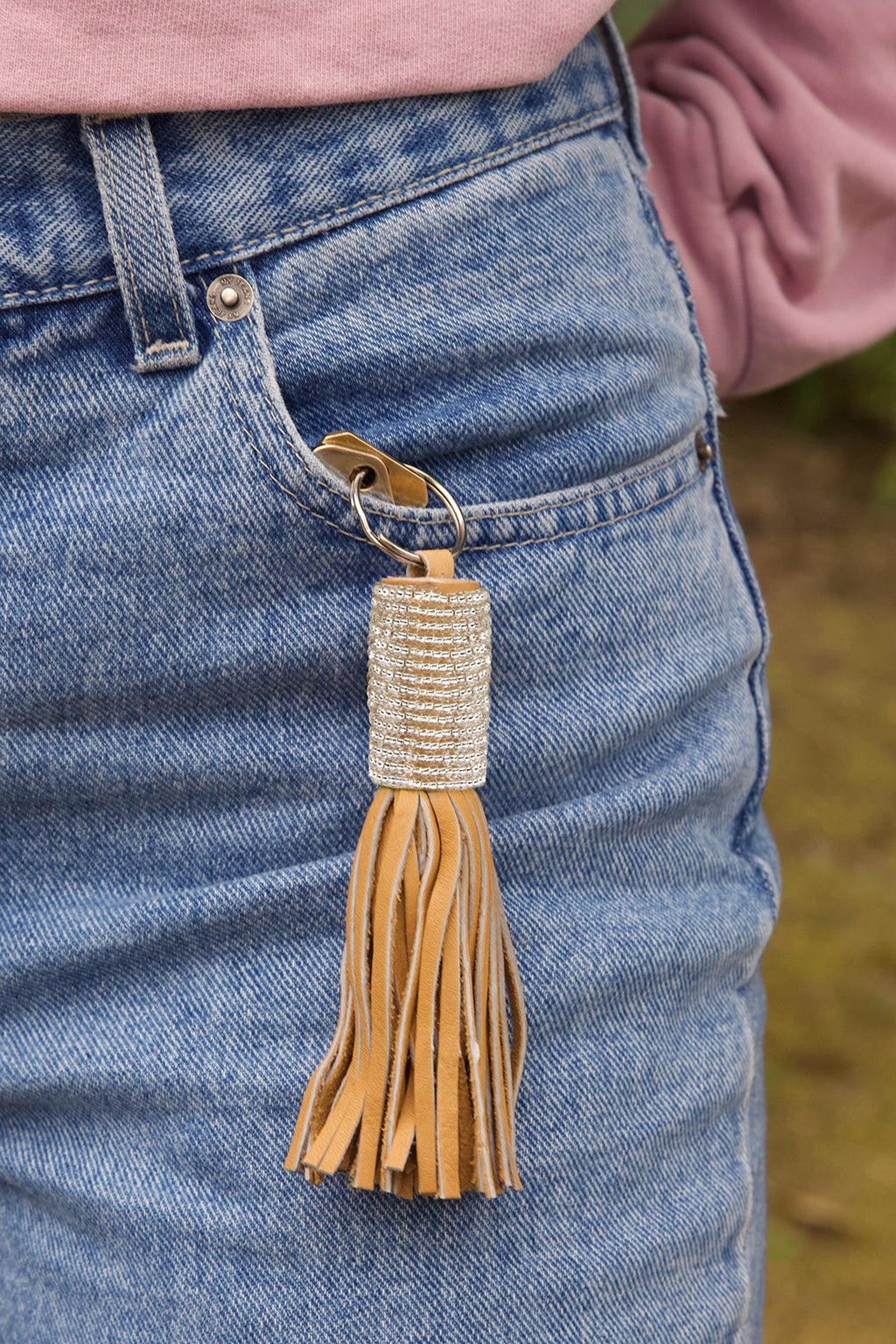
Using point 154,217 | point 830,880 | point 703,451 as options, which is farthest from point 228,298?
point 830,880

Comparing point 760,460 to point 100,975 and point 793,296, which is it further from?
point 100,975

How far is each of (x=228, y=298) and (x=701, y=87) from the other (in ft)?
1.27

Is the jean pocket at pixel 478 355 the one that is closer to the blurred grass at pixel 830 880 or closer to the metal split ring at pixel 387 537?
the metal split ring at pixel 387 537

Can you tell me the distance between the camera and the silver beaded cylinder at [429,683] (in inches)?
20.9

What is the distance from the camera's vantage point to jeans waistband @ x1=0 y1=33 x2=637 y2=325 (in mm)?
521

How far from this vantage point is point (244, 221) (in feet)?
1.75

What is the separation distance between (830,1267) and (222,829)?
151 centimetres

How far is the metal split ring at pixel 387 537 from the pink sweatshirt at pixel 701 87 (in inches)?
6.5

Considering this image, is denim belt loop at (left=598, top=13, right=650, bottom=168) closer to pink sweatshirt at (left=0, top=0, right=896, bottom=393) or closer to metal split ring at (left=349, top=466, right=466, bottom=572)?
pink sweatshirt at (left=0, top=0, right=896, bottom=393)

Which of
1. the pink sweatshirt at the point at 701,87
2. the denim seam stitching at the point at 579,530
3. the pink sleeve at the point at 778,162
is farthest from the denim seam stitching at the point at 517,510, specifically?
the pink sleeve at the point at 778,162

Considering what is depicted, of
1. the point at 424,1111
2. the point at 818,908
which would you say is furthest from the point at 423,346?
the point at 818,908

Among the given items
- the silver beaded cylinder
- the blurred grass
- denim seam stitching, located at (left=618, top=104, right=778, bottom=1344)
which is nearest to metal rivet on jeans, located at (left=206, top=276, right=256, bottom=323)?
the silver beaded cylinder

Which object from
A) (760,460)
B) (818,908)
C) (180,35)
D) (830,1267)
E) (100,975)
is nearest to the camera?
(180,35)

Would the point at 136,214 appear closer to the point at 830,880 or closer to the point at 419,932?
the point at 419,932
